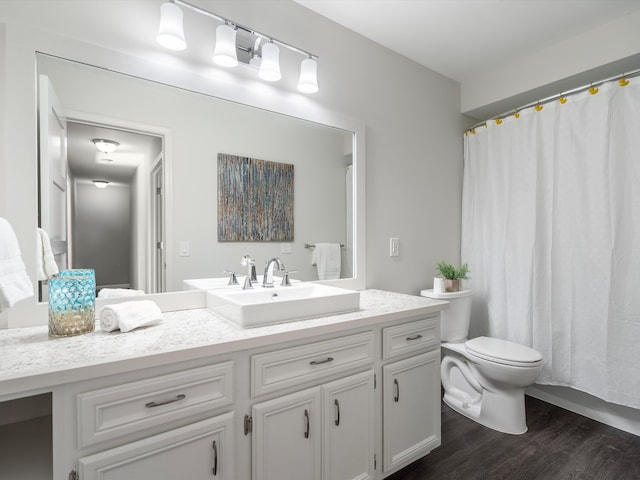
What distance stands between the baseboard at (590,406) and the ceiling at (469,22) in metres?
2.29

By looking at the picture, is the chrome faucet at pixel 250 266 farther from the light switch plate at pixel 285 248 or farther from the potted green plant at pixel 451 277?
the potted green plant at pixel 451 277

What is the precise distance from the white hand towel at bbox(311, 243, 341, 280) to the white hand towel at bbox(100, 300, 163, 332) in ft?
3.01

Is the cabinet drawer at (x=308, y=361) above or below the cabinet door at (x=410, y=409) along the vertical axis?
above

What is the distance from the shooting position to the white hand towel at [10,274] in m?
0.88

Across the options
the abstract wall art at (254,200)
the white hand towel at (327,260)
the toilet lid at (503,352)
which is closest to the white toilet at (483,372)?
the toilet lid at (503,352)

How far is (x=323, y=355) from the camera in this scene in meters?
1.25

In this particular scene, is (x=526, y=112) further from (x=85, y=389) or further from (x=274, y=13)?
(x=85, y=389)

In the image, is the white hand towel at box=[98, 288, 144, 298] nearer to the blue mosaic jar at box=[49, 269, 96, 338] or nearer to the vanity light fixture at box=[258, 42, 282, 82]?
the blue mosaic jar at box=[49, 269, 96, 338]

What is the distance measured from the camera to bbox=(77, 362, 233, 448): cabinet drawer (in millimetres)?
845

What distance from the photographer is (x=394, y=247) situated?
226 centimetres

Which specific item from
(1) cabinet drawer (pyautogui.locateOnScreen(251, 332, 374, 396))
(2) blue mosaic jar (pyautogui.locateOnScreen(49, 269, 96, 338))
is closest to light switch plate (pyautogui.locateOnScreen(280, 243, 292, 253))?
(1) cabinet drawer (pyautogui.locateOnScreen(251, 332, 374, 396))

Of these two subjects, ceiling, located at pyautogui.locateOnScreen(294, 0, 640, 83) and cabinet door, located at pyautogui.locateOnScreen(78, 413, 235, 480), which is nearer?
cabinet door, located at pyautogui.locateOnScreen(78, 413, 235, 480)

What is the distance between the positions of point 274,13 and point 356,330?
1.63m

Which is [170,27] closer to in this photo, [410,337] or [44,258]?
[44,258]
